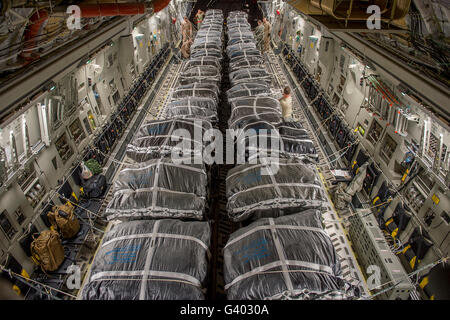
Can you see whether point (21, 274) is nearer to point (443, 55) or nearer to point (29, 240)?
point (29, 240)

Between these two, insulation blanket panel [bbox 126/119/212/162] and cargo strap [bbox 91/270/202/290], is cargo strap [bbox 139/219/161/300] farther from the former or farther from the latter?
insulation blanket panel [bbox 126/119/212/162]

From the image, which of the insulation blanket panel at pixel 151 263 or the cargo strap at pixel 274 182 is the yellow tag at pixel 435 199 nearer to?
the cargo strap at pixel 274 182

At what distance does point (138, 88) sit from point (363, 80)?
623cm

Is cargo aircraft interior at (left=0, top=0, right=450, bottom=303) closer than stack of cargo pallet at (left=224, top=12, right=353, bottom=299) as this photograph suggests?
No

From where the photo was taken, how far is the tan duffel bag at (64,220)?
4.23 m

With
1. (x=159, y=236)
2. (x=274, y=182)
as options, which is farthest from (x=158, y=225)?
(x=274, y=182)

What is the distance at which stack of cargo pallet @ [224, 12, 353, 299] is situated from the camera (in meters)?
2.75

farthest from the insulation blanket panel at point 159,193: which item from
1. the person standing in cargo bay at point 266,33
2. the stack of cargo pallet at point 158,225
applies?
the person standing in cargo bay at point 266,33

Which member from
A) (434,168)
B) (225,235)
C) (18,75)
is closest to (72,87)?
(18,75)

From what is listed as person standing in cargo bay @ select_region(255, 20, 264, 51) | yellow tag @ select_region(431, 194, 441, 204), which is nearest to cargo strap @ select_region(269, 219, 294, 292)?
yellow tag @ select_region(431, 194, 441, 204)

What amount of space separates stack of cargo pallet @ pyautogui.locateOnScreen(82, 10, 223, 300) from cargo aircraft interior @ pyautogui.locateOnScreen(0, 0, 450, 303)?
0.06ft

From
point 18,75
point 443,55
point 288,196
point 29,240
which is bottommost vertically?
point 29,240

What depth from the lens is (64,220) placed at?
4.23 meters

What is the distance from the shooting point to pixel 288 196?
12.3 feet
